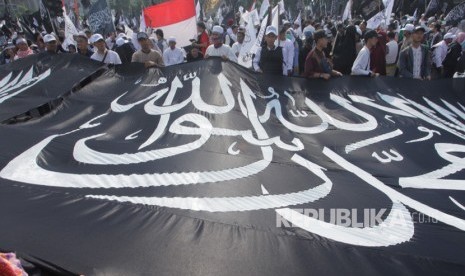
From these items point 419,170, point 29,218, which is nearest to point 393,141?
point 419,170

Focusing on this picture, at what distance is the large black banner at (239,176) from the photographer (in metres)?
2.30

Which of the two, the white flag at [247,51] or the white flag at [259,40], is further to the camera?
the white flag at [247,51]

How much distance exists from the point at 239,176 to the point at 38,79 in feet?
13.1

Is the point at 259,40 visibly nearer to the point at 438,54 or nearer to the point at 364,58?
the point at 364,58

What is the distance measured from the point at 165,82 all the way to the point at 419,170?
10.7 ft

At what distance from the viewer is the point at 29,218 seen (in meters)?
2.57

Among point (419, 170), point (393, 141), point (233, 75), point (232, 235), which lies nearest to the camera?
point (232, 235)

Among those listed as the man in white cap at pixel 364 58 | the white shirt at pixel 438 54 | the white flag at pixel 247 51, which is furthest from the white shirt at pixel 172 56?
the white shirt at pixel 438 54

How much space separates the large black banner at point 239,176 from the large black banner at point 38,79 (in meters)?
0.42

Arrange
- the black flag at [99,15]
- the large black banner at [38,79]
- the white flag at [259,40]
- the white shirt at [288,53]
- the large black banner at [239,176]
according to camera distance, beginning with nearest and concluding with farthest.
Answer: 1. the large black banner at [239,176]
2. the large black banner at [38,79]
3. the white flag at [259,40]
4. the white shirt at [288,53]
5. the black flag at [99,15]

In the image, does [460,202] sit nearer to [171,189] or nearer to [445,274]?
[445,274]

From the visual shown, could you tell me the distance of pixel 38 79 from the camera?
5520 millimetres

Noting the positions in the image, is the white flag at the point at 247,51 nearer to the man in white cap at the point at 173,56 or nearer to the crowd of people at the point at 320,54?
the crowd of people at the point at 320,54

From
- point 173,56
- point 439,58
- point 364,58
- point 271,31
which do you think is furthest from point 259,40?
point 439,58
